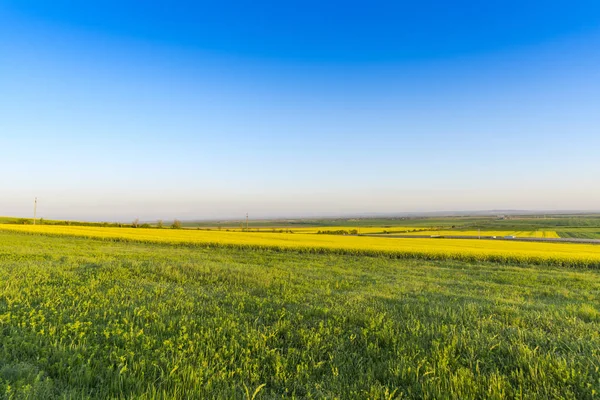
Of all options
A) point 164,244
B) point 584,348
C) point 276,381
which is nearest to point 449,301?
point 584,348

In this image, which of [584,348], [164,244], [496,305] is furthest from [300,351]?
[164,244]

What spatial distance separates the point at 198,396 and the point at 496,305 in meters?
7.74

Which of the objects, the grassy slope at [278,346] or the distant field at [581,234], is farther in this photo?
the distant field at [581,234]

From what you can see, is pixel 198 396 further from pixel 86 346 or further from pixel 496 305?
pixel 496 305

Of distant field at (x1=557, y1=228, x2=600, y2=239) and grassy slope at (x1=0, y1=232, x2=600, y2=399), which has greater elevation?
grassy slope at (x1=0, y1=232, x2=600, y2=399)

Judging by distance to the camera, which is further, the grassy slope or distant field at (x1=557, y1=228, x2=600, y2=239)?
distant field at (x1=557, y1=228, x2=600, y2=239)

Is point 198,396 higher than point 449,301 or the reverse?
higher

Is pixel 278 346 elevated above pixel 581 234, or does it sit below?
above

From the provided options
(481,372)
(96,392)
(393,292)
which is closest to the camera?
(96,392)

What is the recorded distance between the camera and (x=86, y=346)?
3805 mm

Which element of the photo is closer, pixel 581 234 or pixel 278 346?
pixel 278 346

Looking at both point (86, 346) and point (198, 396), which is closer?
point (198, 396)

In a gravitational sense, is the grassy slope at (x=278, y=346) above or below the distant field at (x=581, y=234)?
above

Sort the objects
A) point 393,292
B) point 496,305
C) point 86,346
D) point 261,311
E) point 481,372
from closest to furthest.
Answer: point 481,372 → point 86,346 → point 261,311 → point 496,305 → point 393,292
